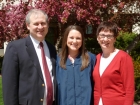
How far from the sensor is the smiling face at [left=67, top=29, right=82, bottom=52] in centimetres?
341

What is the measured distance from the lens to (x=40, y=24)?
10.4 feet

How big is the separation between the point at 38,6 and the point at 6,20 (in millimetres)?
1090

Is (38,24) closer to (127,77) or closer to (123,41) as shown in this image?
(127,77)

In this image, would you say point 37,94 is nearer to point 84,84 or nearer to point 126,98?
point 84,84

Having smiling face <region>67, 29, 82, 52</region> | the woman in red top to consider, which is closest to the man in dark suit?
smiling face <region>67, 29, 82, 52</region>

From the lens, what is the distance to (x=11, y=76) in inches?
121

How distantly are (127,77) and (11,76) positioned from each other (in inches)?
50.4

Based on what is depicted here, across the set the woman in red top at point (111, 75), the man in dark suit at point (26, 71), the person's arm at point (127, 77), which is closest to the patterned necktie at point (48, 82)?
the man in dark suit at point (26, 71)

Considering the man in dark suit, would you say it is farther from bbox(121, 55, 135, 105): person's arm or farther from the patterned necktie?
bbox(121, 55, 135, 105): person's arm

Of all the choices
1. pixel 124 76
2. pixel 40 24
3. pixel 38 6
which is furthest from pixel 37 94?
pixel 38 6

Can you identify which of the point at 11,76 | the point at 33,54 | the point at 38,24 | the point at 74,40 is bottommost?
the point at 11,76

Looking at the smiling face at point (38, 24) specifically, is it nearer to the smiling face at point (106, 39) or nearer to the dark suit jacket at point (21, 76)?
the dark suit jacket at point (21, 76)

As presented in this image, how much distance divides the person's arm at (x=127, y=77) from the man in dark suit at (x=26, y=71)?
0.89 metres

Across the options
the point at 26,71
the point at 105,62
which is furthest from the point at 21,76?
the point at 105,62
